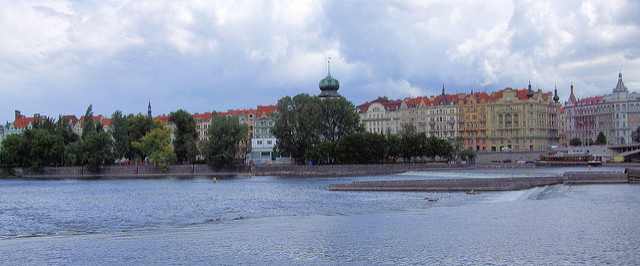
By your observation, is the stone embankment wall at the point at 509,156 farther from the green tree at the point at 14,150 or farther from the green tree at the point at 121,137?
the green tree at the point at 14,150

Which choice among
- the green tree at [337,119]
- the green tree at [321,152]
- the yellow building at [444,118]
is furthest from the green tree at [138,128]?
the yellow building at [444,118]

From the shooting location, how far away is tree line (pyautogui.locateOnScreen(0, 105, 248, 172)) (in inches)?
5044

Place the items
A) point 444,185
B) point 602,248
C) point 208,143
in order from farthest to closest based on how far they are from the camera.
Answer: point 208,143
point 444,185
point 602,248

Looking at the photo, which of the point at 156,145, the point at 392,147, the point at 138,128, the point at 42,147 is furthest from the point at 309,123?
the point at 42,147

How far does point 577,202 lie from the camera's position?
48.8 meters

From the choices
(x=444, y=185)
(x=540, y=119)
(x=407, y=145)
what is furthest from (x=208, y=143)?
(x=540, y=119)

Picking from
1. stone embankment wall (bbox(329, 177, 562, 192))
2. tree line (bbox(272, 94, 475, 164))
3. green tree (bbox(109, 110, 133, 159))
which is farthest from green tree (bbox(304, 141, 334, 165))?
stone embankment wall (bbox(329, 177, 562, 192))

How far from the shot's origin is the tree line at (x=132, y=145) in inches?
5044

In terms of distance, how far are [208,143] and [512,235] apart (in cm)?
10126

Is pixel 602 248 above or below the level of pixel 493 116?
below

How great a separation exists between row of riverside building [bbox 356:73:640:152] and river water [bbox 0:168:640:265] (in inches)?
Result: 4686

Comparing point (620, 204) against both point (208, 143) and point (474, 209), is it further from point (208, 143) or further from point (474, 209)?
point (208, 143)

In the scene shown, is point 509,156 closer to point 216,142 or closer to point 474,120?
point 474,120

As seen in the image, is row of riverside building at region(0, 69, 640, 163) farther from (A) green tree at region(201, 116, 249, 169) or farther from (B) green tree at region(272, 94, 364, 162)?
(A) green tree at region(201, 116, 249, 169)
